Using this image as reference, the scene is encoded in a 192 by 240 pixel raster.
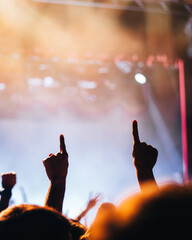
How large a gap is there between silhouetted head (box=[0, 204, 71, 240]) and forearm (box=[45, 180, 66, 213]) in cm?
38

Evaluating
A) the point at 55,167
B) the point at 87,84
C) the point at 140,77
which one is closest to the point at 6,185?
the point at 55,167

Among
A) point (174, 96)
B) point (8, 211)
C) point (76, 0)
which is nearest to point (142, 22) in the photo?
point (76, 0)

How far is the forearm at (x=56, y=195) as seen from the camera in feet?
3.37

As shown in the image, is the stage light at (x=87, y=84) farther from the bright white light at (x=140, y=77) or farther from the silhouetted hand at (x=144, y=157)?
the silhouetted hand at (x=144, y=157)

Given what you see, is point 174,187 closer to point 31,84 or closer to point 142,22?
point 142,22

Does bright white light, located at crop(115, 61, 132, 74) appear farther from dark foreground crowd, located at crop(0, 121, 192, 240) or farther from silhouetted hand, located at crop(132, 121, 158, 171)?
dark foreground crowd, located at crop(0, 121, 192, 240)

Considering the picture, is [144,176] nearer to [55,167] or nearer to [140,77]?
[55,167]

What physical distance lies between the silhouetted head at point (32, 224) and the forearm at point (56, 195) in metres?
0.38

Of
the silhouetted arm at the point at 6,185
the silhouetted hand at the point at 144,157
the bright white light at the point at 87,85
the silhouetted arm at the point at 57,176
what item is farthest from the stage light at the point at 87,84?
the silhouetted hand at the point at 144,157

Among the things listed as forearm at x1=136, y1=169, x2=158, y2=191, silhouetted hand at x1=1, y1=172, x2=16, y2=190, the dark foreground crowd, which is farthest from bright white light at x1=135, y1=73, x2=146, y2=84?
the dark foreground crowd

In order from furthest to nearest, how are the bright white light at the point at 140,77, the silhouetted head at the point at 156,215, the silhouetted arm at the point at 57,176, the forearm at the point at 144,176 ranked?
1. the bright white light at the point at 140,77
2. the silhouetted arm at the point at 57,176
3. the forearm at the point at 144,176
4. the silhouetted head at the point at 156,215

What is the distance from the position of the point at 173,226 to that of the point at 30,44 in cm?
428

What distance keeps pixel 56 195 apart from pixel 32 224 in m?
0.47

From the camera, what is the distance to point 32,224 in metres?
0.61
